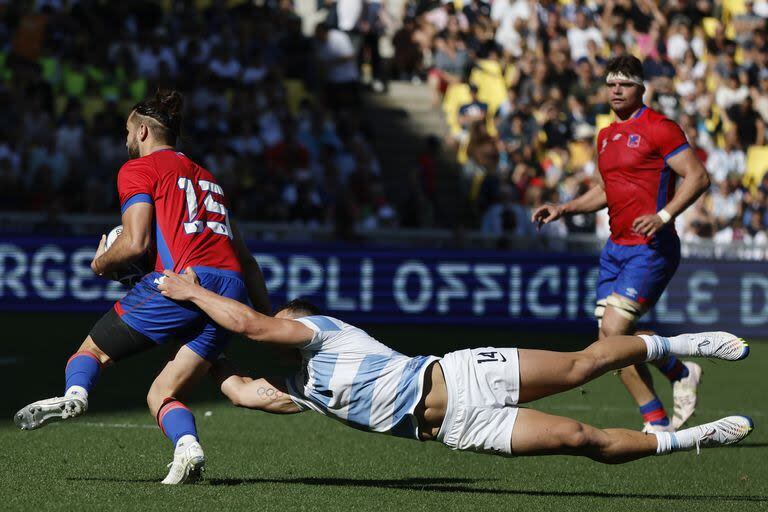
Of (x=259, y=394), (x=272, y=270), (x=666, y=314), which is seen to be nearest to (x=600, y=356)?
(x=259, y=394)

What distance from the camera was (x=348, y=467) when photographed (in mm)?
8273

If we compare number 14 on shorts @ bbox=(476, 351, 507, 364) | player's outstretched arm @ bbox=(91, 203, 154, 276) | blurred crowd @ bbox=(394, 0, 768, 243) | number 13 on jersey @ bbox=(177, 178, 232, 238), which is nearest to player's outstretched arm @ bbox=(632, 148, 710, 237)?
number 14 on shorts @ bbox=(476, 351, 507, 364)

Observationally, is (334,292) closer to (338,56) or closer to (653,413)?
(338,56)

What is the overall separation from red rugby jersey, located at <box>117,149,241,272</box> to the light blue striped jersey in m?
0.65

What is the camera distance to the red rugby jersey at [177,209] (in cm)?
701

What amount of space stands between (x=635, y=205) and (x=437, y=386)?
312 centimetres

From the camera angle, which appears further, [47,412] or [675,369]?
[675,369]

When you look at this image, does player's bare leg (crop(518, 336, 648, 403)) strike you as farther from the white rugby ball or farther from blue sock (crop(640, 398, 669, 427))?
blue sock (crop(640, 398, 669, 427))

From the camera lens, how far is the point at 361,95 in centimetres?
2414

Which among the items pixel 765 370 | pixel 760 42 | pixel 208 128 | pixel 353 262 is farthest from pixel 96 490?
pixel 760 42

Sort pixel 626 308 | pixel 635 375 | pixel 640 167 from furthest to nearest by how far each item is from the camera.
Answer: pixel 635 375, pixel 640 167, pixel 626 308

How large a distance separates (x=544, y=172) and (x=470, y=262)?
534 centimetres

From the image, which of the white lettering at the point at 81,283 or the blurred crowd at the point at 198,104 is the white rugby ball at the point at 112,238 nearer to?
the white lettering at the point at 81,283

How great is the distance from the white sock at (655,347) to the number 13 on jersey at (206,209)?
7.37 feet
